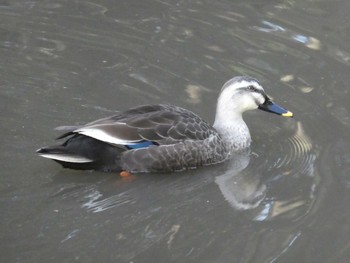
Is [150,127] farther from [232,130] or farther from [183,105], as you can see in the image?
[183,105]

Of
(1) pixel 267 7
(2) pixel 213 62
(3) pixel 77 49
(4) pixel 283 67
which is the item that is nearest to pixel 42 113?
(3) pixel 77 49

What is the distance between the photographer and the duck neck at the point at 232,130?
8688 mm

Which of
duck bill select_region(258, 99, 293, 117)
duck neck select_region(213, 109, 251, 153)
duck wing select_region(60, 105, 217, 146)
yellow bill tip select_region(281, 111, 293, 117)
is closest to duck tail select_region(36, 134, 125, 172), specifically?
duck wing select_region(60, 105, 217, 146)

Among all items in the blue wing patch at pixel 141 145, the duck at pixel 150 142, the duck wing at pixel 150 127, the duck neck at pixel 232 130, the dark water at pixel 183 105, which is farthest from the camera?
the duck neck at pixel 232 130

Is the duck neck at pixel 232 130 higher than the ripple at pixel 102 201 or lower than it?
higher

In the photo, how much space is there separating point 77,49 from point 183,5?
2.21 m

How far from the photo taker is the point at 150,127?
8109mm

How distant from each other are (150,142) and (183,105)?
51.3 inches

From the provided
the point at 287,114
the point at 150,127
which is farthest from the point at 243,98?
the point at 150,127

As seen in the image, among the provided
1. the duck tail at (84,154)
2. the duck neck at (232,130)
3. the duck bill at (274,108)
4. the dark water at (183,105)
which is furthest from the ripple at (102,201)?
the duck bill at (274,108)

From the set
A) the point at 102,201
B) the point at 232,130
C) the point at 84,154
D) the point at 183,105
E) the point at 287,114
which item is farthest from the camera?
the point at 183,105

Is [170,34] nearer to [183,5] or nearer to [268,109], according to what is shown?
[183,5]

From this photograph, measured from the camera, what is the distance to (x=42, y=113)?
28.7 ft

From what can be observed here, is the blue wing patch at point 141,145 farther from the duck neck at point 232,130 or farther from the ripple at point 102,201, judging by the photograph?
the duck neck at point 232,130
